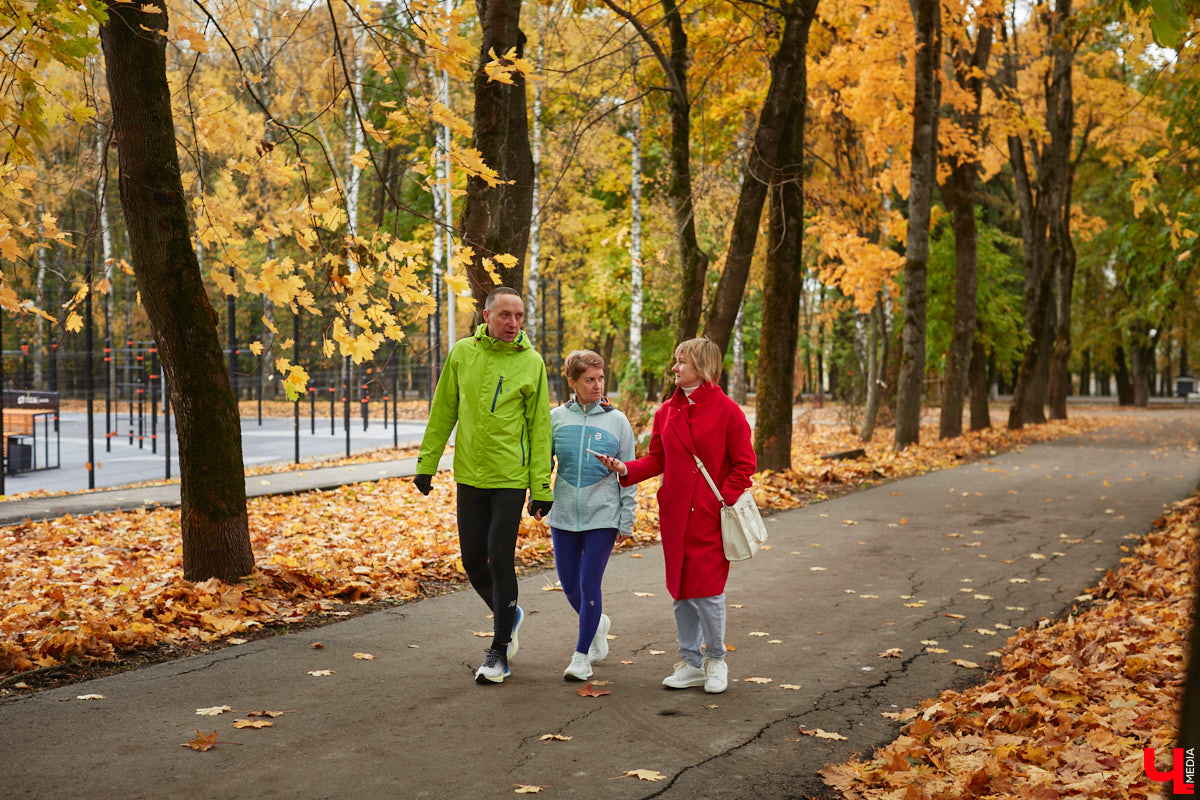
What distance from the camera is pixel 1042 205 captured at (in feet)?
85.5

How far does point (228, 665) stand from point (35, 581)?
2.60 m

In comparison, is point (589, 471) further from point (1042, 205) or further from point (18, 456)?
point (1042, 205)

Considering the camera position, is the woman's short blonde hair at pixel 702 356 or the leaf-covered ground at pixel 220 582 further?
the leaf-covered ground at pixel 220 582

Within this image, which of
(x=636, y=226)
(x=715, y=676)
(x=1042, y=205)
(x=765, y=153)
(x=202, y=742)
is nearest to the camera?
(x=202, y=742)

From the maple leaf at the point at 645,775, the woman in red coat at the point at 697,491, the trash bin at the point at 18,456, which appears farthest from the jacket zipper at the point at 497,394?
the trash bin at the point at 18,456

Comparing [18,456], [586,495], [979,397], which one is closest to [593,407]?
[586,495]

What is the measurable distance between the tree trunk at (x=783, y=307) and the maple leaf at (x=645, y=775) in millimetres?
10373

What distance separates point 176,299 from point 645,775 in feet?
15.5

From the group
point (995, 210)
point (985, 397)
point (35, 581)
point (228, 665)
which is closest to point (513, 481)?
point (228, 665)

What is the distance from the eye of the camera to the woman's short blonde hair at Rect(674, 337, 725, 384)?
5.34 metres

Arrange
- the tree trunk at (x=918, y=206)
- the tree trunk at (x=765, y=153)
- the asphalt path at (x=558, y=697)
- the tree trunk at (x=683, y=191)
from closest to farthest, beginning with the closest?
1. the asphalt path at (x=558, y=697)
2. the tree trunk at (x=765, y=153)
3. the tree trunk at (x=683, y=191)
4. the tree trunk at (x=918, y=206)

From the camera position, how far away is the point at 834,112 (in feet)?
71.2

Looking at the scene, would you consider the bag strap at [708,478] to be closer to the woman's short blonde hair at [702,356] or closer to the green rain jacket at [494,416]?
the woman's short blonde hair at [702,356]

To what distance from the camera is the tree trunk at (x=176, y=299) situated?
6.82 m
